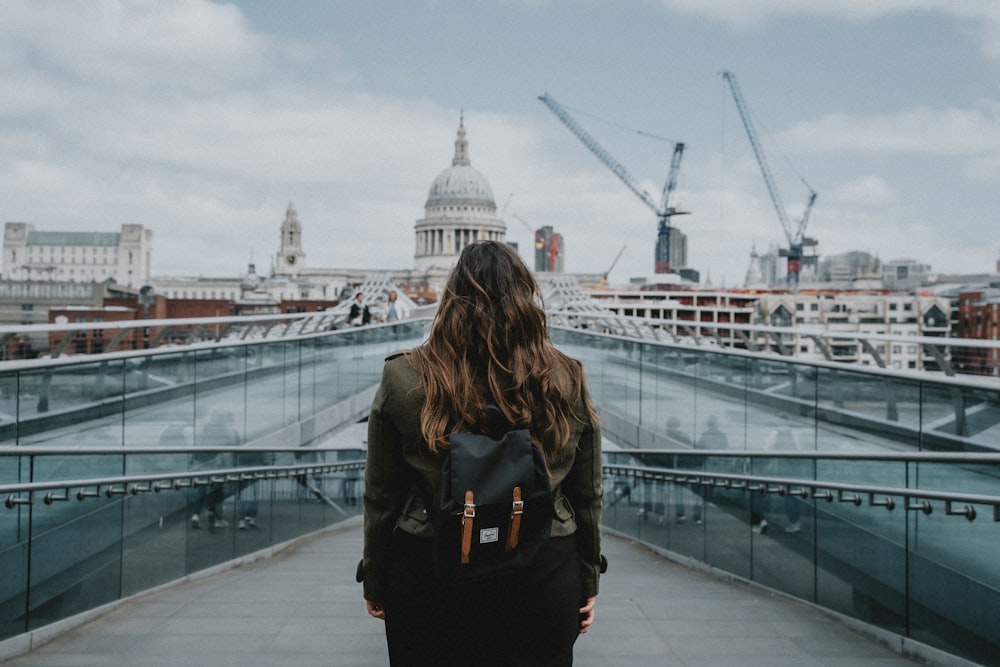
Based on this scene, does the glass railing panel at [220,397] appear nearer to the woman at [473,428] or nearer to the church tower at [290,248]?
the woman at [473,428]

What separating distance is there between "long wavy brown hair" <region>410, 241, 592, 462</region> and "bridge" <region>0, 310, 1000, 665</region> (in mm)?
2277

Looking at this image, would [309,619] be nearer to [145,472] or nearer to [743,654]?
[145,472]

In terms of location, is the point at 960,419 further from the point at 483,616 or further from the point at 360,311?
the point at 360,311

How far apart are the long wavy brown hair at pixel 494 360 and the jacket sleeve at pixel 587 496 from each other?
0.09 meters

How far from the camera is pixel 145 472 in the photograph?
6.02 metres

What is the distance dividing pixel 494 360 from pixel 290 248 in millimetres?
159287

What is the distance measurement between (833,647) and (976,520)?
912 mm

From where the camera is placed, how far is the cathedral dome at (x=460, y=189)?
136 meters

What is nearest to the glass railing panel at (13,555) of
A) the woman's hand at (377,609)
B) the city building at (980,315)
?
the woman's hand at (377,609)

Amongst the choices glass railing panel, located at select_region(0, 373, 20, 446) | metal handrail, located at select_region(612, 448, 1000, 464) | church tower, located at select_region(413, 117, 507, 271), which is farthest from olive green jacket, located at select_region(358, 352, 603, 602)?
church tower, located at select_region(413, 117, 507, 271)

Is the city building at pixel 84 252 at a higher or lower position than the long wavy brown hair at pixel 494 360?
higher

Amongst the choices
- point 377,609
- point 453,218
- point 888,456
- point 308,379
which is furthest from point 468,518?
point 453,218

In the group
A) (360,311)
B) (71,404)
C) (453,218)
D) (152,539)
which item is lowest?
(152,539)

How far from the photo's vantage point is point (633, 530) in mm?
9891
